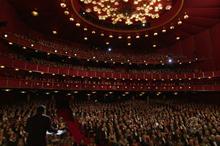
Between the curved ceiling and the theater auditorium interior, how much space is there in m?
0.07

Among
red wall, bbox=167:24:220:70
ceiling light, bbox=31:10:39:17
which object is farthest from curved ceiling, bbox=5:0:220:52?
red wall, bbox=167:24:220:70

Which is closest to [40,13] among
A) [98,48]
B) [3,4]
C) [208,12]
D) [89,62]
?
[3,4]

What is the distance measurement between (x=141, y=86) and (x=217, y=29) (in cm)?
712

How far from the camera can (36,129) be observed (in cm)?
338

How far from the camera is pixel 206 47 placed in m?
20.8

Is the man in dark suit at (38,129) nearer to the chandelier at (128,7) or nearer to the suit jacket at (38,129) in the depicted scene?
the suit jacket at (38,129)

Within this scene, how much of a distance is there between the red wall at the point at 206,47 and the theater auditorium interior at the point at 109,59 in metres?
0.08

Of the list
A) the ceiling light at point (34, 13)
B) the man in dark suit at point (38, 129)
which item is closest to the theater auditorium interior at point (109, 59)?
the ceiling light at point (34, 13)

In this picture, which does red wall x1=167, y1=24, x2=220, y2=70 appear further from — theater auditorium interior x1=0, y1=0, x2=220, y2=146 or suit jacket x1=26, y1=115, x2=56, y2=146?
suit jacket x1=26, y1=115, x2=56, y2=146

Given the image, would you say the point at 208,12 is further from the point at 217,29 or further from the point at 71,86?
the point at 71,86

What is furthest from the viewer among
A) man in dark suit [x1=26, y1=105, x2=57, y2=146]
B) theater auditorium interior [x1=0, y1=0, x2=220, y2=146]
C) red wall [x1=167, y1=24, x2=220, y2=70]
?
red wall [x1=167, y1=24, x2=220, y2=70]

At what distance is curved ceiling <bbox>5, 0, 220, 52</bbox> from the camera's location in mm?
15166

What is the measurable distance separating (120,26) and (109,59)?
275 centimetres

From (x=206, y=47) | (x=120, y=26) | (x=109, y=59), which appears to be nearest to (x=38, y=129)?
(x=120, y=26)
